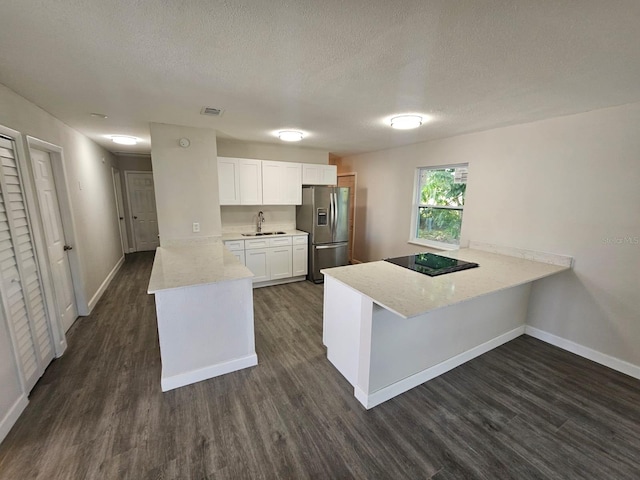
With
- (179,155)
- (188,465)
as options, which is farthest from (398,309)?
(179,155)

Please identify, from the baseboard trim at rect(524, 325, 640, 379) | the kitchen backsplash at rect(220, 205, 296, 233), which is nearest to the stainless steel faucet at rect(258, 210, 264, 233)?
the kitchen backsplash at rect(220, 205, 296, 233)

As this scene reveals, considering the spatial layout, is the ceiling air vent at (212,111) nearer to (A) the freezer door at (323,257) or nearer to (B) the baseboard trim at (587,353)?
(A) the freezer door at (323,257)

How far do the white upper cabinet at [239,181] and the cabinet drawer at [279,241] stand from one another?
2.10 feet

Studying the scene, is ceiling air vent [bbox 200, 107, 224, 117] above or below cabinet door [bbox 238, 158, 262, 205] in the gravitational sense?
above

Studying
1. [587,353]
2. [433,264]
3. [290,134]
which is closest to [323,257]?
[290,134]

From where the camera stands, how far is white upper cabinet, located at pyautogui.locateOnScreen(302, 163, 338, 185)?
4.58 metres

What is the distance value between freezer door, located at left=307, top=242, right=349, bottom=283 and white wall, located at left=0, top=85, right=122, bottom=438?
3.06 meters

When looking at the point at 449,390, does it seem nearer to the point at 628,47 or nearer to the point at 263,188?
the point at 628,47

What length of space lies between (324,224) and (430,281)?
2.61 meters

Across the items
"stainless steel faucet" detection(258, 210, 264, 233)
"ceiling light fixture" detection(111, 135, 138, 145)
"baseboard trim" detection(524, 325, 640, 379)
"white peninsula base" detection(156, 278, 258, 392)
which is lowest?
"baseboard trim" detection(524, 325, 640, 379)

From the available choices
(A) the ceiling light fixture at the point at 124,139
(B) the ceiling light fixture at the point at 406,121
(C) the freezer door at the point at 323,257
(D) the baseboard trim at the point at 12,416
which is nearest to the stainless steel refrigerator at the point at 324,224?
(C) the freezer door at the point at 323,257

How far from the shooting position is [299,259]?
14.9 feet

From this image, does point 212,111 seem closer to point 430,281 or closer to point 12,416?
point 430,281

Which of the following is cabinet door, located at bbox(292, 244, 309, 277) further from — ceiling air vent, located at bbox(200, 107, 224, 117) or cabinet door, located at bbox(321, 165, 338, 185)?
ceiling air vent, located at bbox(200, 107, 224, 117)
